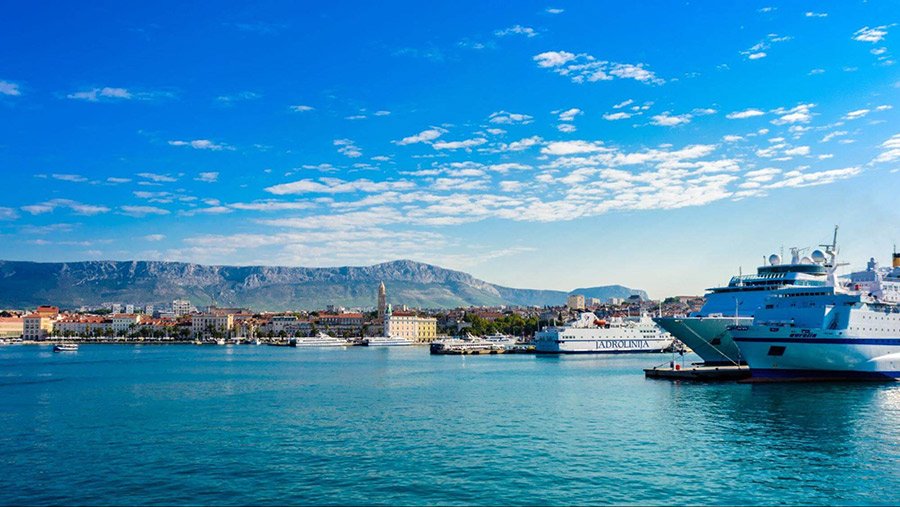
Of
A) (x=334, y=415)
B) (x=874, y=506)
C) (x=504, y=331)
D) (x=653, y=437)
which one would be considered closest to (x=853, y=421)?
(x=653, y=437)

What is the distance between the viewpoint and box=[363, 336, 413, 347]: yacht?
135000 millimetres

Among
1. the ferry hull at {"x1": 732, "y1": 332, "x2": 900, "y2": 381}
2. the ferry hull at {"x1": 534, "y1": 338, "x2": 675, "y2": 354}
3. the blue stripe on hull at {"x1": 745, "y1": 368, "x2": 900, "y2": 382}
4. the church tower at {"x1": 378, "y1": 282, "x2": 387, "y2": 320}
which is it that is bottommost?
the ferry hull at {"x1": 534, "y1": 338, "x2": 675, "y2": 354}

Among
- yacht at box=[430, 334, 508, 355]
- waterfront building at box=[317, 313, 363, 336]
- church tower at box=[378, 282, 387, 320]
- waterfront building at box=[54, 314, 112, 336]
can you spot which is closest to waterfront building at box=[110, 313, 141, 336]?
waterfront building at box=[54, 314, 112, 336]

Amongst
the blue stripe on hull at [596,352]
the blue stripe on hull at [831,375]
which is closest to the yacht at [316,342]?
the blue stripe on hull at [596,352]

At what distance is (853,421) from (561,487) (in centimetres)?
1586

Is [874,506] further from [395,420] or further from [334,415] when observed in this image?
[334,415]

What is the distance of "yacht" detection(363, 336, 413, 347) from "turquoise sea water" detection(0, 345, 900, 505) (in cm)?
9413

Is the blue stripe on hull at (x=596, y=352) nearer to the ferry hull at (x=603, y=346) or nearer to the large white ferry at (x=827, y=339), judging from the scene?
the ferry hull at (x=603, y=346)

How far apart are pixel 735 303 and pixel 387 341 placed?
92567 mm

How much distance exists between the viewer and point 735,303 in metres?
50.9

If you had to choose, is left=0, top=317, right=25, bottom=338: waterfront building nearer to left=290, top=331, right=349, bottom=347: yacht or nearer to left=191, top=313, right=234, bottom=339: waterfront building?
left=191, top=313, right=234, bottom=339: waterfront building

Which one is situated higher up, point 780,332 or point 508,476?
point 780,332

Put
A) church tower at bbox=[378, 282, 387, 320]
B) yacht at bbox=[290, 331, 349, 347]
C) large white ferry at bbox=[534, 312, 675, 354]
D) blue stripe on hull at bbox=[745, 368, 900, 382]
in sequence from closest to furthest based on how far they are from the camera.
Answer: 1. blue stripe on hull at bbox=[745, 368, 900, 382]
2. large white ferry at bbox=[534, 312, 675, 354]
3. yacht at bbox=[290, 331, 349, 347]
4. church tower at bbox=[378, 282, 387, 320]

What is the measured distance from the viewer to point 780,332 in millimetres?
40188
